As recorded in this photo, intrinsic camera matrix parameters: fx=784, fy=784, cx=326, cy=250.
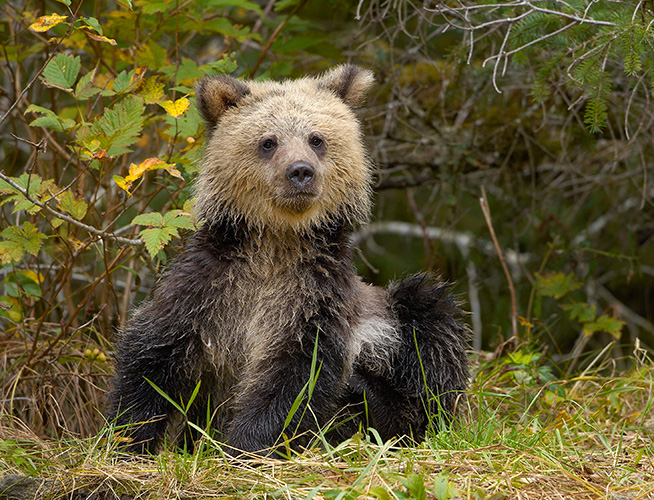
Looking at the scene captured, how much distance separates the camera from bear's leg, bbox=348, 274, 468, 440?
178 inches

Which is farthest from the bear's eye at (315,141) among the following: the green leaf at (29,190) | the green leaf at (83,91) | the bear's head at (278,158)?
the green leaf at (29,190)

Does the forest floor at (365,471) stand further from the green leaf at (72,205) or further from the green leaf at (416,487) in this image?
the green leaf at (72,205)

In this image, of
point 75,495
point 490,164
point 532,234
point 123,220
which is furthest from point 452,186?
point 75,495

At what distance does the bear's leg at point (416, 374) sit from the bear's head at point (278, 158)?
2.31 feet

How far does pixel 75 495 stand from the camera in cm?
356

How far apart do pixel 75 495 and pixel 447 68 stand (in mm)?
4613

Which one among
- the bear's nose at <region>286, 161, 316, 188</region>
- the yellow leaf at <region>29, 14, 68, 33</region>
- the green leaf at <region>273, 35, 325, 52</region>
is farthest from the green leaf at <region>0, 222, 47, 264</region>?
the green leaf at <region>273, 35, 325, 52</region>

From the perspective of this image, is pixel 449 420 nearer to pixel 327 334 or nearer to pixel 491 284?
pixel 327 334

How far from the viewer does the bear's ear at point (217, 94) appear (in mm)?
4344

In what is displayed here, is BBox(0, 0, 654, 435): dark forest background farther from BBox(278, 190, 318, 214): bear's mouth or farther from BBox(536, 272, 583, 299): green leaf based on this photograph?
BBox(278, 190, 318, 214): bear's mouth

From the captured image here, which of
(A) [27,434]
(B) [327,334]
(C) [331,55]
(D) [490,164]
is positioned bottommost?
(A) [27,434]

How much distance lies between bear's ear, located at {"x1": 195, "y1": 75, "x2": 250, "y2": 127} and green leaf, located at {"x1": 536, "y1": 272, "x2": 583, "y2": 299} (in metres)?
3.15

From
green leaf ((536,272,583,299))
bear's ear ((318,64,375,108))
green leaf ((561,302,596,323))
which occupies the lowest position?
green leaf ((561,302,596,323))

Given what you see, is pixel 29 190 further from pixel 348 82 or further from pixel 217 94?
pixel 348 82
